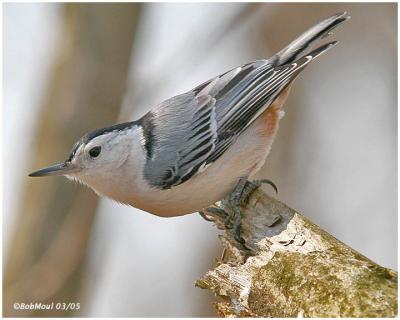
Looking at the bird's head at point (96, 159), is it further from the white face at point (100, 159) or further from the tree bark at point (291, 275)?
the tree bark at point (291, 275)

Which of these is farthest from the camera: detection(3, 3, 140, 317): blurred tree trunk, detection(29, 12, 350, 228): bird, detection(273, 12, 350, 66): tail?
detection(3, 3, 140, 317): blurred tree trunk

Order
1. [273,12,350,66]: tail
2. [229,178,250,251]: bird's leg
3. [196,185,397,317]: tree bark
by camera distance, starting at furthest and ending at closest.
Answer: [273,12,350,66]: tail, [229,178,250,251]: bird's leg, [196,185,397,317]: tree bark

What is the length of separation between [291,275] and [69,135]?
254 cm

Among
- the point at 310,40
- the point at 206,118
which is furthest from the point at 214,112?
the point at 310,40

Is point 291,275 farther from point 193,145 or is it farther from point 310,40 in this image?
point 310,40

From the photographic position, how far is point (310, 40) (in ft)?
12.3

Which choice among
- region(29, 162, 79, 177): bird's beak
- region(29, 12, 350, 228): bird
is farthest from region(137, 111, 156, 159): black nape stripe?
region(29, 162, 79, 177): bird's beak

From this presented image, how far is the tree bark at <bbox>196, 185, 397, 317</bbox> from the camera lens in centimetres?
242

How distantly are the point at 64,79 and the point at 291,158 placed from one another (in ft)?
7.15

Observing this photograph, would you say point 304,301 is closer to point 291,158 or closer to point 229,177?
point 229,177

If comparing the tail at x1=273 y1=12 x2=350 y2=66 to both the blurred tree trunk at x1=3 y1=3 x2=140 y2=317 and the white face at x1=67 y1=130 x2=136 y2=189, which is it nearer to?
the white face at x1=67 y1=130 x2=136 y2=189

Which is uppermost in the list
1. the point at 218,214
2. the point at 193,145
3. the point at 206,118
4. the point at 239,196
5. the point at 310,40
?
the point at 310,40

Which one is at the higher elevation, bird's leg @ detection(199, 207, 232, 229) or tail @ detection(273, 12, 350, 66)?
tail @ detection(273, 12, 350, 66)

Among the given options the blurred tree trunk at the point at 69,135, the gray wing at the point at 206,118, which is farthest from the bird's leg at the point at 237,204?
the blurred tree trunk at the point at 69,135
